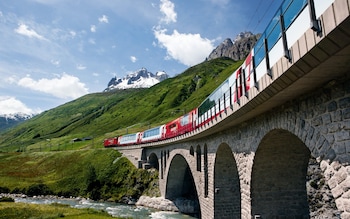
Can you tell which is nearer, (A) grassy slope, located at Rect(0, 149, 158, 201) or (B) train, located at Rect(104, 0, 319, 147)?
(B) train, located at Rect(104, 0, 319, 147)

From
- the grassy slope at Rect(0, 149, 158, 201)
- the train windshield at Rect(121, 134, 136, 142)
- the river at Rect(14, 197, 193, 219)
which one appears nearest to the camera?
the river at Rect(14, 197, 193, 219)

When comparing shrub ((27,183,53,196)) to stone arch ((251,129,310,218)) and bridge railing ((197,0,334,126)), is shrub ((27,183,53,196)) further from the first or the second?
bridge railing ((197,0,334,126))

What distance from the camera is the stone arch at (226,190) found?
25.7 m

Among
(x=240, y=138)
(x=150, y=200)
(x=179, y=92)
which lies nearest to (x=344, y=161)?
(x=240, y=138)

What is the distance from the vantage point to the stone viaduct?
7.18 metres

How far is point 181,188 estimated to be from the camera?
49.9 m

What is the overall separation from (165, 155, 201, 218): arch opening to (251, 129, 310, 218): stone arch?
29.4 meters

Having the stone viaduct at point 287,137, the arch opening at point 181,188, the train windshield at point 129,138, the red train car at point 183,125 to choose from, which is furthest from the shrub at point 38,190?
the stone viaduct at point 287,137

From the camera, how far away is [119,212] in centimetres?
4450

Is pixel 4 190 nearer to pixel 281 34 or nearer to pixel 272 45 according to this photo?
pixel 272 45

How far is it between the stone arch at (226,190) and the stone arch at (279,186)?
923cm

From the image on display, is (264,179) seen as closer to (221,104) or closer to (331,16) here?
(221,104)

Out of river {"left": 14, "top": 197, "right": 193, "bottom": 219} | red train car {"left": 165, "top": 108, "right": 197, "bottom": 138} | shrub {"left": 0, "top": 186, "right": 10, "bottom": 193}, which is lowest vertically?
river {"left": 14, "top": 197, "right": 193, "bottom": 219}

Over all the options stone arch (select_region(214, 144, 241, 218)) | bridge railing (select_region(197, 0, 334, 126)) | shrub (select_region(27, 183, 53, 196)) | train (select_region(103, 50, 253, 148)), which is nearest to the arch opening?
train (select_region(103, 50, 253, 148))
